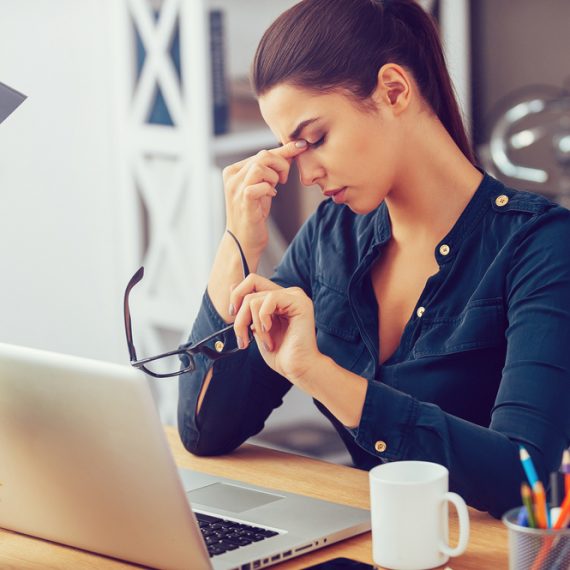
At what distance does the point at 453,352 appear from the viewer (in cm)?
149

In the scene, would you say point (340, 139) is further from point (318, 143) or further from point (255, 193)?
point (255, 193)

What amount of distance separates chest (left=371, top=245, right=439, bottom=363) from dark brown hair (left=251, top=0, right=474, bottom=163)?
21cm

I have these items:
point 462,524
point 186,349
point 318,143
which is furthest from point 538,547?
point 318,143

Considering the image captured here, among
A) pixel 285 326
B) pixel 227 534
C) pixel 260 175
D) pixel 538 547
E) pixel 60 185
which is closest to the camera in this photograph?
pixel 538 547

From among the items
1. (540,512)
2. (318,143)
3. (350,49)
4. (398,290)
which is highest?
(350,49)

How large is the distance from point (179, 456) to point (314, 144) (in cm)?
46

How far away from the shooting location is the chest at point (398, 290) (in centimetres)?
160

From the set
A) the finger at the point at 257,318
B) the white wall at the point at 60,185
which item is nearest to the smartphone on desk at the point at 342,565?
the finger at the point at 257,318

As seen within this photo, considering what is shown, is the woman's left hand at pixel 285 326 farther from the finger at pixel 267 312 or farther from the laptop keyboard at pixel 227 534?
the laptop keyboard at pixel 227 534

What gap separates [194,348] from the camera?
4.56 feet

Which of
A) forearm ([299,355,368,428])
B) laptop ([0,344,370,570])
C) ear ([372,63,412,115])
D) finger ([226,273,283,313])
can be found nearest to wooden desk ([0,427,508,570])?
laptop ([0,344,370,570])

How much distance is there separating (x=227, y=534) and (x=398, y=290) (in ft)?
1.68

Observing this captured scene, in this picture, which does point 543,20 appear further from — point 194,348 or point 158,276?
point 194,348

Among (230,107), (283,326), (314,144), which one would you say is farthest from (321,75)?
(230,107)
